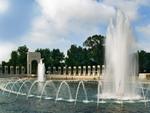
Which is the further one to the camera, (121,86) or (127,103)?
(121,86)

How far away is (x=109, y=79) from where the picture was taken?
39.8m

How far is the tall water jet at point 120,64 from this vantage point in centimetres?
3831

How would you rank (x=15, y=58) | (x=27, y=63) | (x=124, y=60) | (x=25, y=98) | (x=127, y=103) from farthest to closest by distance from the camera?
(x=15, y=58), (x=27, y=63), (x=124, y=60), (x=25, y=98), (x=127, y=103)

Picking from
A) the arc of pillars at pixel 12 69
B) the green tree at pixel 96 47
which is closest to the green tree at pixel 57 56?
the green tree at pixel 96 47

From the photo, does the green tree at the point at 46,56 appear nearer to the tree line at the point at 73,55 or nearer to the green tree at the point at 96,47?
the tree line at the point at 73,55

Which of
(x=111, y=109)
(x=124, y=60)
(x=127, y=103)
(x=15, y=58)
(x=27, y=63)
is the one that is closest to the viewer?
(x=111, y=109)

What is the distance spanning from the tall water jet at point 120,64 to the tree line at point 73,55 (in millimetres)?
94037

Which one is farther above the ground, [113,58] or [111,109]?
[113,58]

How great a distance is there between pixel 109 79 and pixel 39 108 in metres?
11.1

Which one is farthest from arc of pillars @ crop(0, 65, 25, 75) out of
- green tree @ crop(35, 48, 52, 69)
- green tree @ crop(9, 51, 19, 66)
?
green tree @ crop(35, 48, 52, 69)

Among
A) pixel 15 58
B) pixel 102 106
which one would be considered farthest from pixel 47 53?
pixel 102 106

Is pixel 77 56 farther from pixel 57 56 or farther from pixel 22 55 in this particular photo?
pixel 22 55

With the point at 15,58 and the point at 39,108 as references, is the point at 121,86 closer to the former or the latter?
the point at 39,108

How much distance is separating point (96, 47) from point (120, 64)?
10835cm
